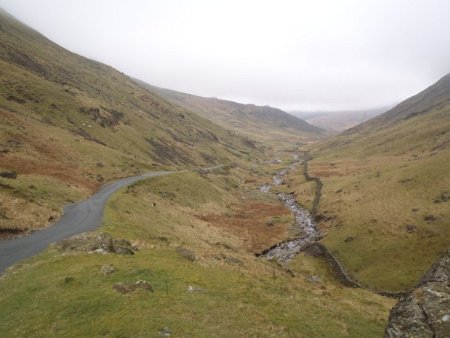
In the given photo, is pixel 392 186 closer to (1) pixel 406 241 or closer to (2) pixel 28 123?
(1) pixel 406 241

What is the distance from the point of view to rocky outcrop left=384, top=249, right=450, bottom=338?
1670 centimetres

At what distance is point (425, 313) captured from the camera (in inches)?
691

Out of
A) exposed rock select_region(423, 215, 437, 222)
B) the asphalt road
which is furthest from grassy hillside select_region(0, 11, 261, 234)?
exposed rock select_region(423, 215, 437, 222)

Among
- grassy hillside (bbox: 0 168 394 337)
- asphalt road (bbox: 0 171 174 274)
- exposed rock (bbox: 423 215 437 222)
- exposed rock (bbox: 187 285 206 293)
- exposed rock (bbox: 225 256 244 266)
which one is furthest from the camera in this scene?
exposed rock (bbox: 423 215 437 222)

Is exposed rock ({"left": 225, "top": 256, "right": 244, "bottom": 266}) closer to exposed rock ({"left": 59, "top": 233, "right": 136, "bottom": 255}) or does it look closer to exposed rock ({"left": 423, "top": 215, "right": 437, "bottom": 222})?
exposed rock ({"left": 59, "top": 233, "right": 136, "bottom": 255})

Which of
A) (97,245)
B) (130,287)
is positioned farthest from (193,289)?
(97,245)

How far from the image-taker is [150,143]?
495 feet

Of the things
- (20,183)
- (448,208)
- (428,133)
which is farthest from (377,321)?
(428,133)

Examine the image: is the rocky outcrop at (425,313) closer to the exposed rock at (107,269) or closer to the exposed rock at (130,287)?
the exposed rock at (130,287)

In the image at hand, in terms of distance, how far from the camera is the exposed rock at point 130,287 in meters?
24.8

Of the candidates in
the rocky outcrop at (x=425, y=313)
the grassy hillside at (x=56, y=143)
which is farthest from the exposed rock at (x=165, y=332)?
the grassy hillside at (x=56, y=143)

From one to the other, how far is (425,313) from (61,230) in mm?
38903

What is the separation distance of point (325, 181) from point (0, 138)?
8560 cm

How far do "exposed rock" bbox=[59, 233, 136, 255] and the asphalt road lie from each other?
303 centimetres
